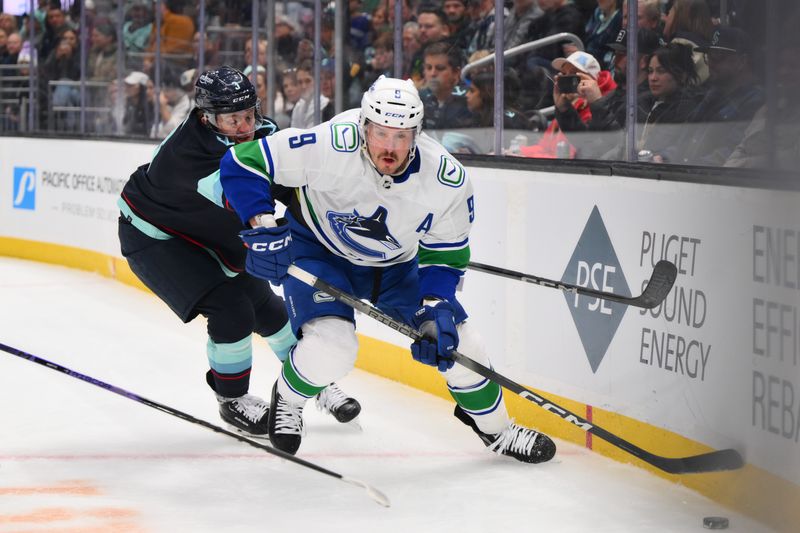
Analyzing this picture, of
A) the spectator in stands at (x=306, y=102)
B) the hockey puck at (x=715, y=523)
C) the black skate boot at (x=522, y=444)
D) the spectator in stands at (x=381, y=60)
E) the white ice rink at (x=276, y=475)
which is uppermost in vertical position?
the spectator in stands at (x=381, y=60)

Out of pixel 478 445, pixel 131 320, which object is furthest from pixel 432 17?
pixel 131 320

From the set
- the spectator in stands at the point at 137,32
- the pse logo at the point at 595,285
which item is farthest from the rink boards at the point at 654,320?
the spectator in stands at the point at 137,32

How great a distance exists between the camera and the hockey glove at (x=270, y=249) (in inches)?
132

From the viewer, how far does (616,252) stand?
387cm

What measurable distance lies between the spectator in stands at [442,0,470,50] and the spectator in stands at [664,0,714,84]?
126 centimetres

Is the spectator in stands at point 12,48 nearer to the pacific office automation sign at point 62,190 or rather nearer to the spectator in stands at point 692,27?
the pacific office automation sign at point 62,190

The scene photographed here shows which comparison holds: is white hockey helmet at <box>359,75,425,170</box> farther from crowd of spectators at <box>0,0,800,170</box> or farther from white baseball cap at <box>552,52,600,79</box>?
white baseball cap at <box>552,52,600,79</box>

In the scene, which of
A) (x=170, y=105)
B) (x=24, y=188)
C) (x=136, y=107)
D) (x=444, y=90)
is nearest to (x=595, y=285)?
(x=444, y=90)

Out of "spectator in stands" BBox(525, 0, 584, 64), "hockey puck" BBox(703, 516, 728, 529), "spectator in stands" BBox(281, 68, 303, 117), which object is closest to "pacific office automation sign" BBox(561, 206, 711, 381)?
"hockey puck" BBox(703, 516, 728, 529)

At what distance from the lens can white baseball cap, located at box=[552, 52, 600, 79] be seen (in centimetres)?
421

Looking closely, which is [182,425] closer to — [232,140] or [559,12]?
[232,140]

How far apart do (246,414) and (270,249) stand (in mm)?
894

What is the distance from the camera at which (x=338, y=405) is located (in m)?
4.25

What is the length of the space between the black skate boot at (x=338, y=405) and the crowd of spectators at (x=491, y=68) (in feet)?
3.64
